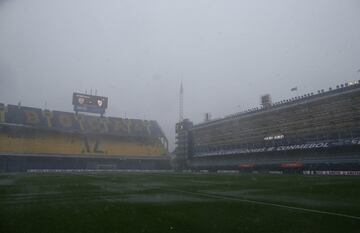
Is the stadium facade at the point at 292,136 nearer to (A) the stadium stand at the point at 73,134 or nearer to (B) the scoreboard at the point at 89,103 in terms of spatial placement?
(A) the stadium stand at the point at 73,134

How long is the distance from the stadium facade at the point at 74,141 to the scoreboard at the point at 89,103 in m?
2.21

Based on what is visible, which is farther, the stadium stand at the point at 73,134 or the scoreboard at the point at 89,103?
the scoreboard at the point at 89,103

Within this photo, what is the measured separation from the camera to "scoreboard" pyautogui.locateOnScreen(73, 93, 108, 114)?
8844 centimetres

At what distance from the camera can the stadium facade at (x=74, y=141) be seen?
247 ft

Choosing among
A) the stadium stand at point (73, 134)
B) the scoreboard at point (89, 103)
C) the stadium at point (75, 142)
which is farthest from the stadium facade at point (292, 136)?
the scoreboard at point (89, 103)

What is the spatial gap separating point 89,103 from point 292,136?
49.6 m

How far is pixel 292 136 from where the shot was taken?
7625 cm

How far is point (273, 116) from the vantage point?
272 ft

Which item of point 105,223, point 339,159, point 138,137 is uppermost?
point 138,137

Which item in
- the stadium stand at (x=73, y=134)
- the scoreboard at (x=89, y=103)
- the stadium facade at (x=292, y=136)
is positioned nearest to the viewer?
the stadium facade at (x=292, y=136)

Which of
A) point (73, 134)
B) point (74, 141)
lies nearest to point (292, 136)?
point (74, 141)

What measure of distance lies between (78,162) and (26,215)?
75014 millimetres

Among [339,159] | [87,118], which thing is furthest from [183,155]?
[339,159]

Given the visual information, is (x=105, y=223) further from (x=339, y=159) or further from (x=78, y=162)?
(x=78, y=162)
